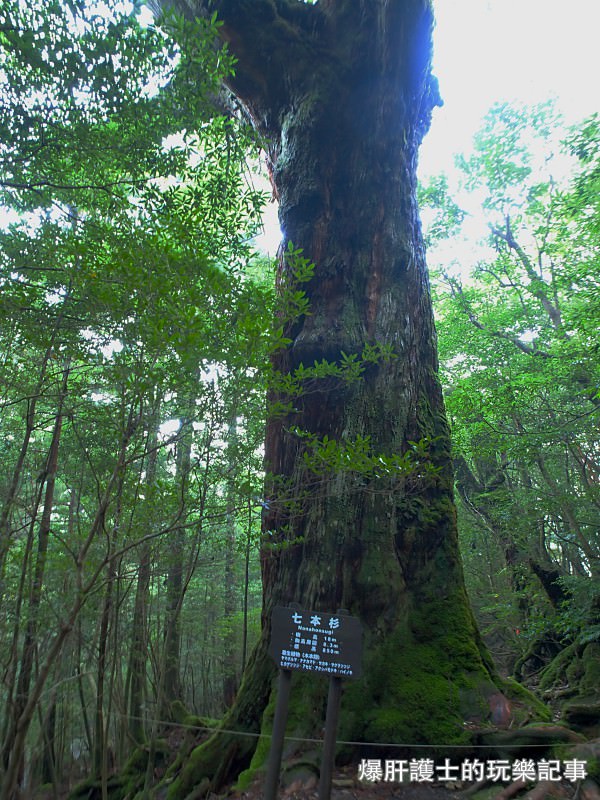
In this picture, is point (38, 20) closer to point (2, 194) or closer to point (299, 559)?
point (2, 194)

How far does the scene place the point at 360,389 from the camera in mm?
4352

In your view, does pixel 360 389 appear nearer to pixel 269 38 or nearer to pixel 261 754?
pixel 261 754

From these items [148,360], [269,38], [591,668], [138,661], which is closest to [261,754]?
[148,360]

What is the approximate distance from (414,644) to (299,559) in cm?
106

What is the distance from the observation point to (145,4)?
647 centimetres

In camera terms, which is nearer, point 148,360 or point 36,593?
point 148,360

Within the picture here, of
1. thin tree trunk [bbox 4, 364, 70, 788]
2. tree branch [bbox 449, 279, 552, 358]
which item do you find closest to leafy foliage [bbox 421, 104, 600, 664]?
tree branch [bbox 449, 279, 552, 358]

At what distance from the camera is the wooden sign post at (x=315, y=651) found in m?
2.56

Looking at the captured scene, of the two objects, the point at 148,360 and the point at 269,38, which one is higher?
the point at 269,38

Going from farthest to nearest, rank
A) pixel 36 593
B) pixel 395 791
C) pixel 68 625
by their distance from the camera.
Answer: pixel 36 593 → pixel 395 791 → pixel 68 625

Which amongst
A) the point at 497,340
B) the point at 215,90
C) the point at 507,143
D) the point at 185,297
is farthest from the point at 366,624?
the point at 507,143

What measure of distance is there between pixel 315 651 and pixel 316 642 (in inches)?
1.7

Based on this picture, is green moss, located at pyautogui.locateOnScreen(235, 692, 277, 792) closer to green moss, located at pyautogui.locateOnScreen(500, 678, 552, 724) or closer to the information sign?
the information sign

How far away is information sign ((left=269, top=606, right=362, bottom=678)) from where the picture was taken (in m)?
2.60
